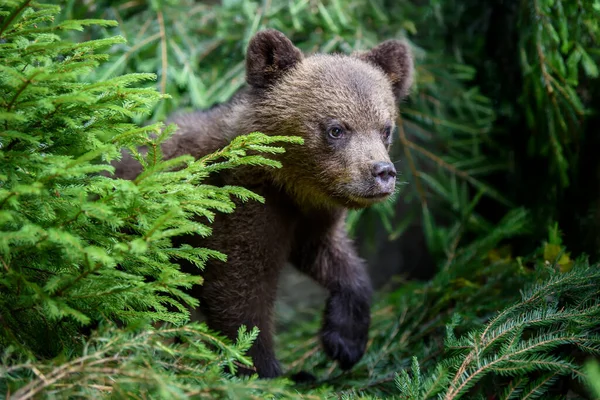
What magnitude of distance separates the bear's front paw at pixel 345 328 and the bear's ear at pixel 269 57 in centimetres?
154

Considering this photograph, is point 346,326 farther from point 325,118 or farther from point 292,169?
point 325,118

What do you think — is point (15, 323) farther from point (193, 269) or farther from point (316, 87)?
point (316, 87)

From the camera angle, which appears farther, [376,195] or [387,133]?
[387,133]

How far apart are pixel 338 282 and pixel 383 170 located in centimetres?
113

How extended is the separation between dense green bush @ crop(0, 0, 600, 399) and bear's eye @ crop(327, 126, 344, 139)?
557 mm

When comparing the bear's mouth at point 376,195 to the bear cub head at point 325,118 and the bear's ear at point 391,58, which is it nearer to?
the bear cub head at point 325,118

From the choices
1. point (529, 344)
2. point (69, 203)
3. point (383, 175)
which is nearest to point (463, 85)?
point (383, 175)

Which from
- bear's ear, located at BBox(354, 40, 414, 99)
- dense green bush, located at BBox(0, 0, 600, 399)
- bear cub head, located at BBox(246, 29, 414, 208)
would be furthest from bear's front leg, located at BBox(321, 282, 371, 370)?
bear's ear, located at BBox(354, 40, 414, 99)

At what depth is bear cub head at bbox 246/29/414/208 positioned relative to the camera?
138 inches

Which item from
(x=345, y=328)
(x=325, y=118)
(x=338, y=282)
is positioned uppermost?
(x=325, y=118)

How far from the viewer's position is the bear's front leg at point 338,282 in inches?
158

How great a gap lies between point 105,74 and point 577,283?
147 inches

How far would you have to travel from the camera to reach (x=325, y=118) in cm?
361

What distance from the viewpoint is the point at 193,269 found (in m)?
3.87
